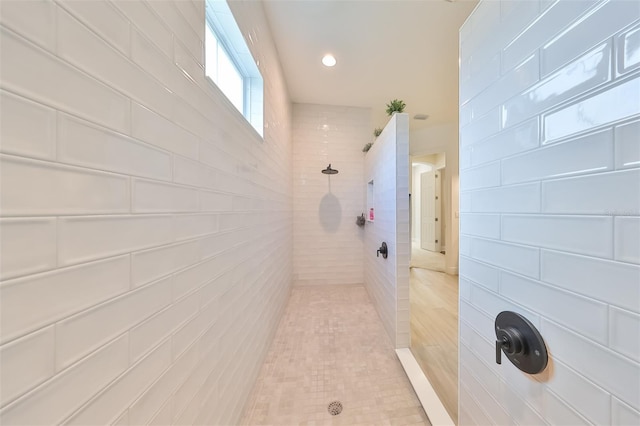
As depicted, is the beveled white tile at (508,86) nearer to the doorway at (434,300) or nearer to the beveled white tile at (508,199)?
the beveled white tile at (508,199)

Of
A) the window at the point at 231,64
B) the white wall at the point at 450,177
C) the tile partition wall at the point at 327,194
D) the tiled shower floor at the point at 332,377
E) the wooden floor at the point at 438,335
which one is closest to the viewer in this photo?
the window at the point at 231,64

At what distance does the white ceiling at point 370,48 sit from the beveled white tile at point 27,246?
7.24 feet

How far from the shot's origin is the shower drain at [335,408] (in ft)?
4.02

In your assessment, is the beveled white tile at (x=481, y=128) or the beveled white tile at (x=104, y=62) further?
the beveled white tile at (x=481, y=128)

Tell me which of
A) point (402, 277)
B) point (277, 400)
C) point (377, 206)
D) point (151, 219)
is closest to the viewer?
point (151, 219)

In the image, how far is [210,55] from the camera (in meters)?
1.10

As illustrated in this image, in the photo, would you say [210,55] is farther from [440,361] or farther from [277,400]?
[440,361]

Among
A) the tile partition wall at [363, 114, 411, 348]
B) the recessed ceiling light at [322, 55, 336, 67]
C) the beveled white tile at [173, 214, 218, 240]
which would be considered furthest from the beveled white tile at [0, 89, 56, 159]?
the recessed ceiling light at [322, 55, 336, 67]

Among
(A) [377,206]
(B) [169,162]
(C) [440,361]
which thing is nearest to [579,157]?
(B) [169,162]

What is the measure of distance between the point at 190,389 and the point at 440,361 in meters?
1.78

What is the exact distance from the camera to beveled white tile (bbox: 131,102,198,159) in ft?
1.72

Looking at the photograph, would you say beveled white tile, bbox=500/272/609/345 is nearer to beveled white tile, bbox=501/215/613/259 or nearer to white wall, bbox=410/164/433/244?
beveled white tile, bbox=501/215/613/259

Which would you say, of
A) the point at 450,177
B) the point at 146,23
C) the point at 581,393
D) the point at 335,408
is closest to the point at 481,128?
the point at 581,393

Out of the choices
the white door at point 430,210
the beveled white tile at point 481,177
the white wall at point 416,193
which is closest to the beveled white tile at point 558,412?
the beveled white tile at point 481,177
